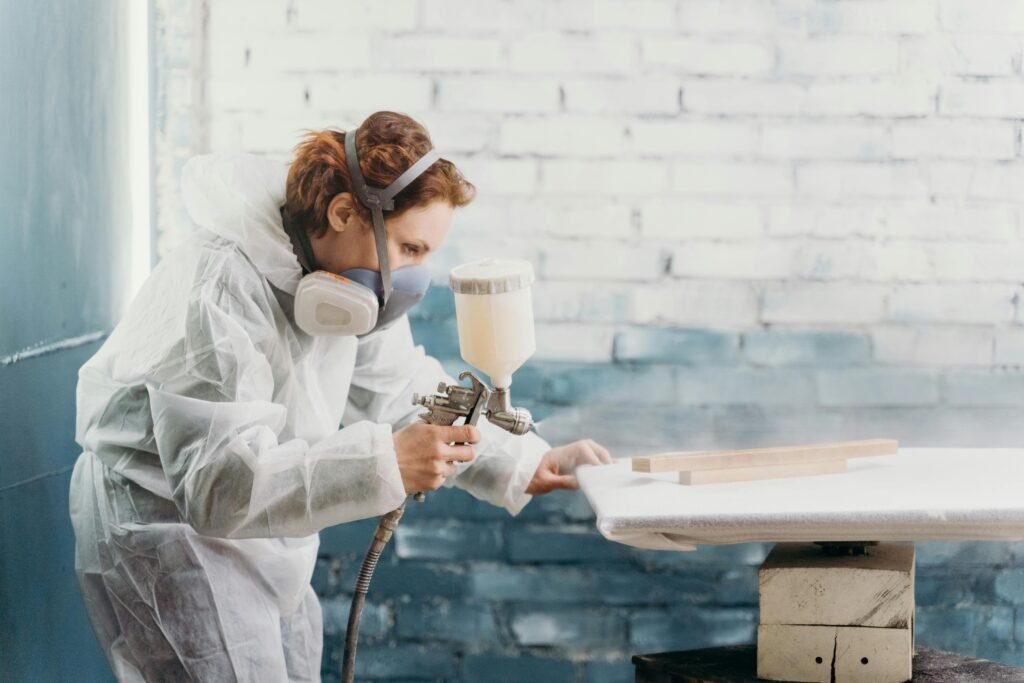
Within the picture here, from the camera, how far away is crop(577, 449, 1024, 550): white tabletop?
4.20 ft

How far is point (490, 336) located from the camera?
5.08 ft

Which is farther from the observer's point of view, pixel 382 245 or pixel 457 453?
pixel 382 245

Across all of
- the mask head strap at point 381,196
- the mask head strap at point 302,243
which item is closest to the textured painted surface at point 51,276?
the mask head strap at point 302,243

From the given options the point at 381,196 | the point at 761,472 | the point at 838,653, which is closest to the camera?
the point at 838,653

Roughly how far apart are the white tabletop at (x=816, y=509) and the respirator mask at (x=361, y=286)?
0.40 metres

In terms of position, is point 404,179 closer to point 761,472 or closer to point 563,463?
point 563,463

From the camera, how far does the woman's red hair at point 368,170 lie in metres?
1.68

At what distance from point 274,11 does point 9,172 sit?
0.72 metres

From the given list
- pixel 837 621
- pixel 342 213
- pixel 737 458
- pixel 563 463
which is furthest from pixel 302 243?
pixel 837 621

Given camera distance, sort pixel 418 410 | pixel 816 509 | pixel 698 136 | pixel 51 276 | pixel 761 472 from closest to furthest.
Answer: pixel 816 509
pixel 761 472
pixel 51 276
pixel 418 410
pixel 698 136

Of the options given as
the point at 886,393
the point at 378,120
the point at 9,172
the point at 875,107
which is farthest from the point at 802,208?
the point at 9,172

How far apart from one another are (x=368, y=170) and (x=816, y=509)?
2.64ft

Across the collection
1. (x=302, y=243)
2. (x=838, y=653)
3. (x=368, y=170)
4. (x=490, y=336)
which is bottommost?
(x=838, y=653)

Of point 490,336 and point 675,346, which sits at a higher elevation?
point 490,336
